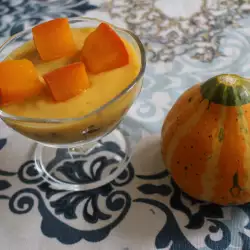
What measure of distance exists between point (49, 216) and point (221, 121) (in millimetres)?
304

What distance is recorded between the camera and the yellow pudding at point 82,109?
23.5 inches

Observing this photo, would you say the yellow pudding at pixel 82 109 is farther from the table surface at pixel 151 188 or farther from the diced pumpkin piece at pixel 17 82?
the table surface at pixel 151 188

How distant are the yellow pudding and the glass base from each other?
0.09 meters

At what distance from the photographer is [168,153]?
0.63 metres

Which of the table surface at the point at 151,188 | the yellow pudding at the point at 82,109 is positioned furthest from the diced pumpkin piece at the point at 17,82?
the table surface at the point at 151,188

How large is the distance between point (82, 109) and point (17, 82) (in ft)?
0.34

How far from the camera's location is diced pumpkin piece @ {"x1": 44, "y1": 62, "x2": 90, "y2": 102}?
0.61 m

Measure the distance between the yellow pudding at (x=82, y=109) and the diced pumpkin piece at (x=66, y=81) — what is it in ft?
0.03

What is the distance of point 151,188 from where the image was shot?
68 cm

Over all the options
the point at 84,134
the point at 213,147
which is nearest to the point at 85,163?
the point at 84,134

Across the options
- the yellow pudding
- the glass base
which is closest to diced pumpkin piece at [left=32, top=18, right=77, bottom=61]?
the yellow pudding

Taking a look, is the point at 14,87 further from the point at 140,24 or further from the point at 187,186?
the point at 140,24

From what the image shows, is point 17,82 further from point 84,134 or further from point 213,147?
point 213,147

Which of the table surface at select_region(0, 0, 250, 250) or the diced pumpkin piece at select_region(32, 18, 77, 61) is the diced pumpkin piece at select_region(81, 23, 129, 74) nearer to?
the diced pumpkin piece at select_region(32, 18, 77, 61)
